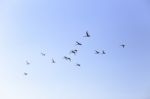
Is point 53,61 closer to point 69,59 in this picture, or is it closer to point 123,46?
point 69,59

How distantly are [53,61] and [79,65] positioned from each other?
14.7 feet

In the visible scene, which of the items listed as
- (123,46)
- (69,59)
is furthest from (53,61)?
(123,46)

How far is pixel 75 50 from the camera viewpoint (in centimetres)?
10094

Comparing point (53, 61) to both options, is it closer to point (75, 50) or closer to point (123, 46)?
point (75, 50)

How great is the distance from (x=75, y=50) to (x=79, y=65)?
3862 mm

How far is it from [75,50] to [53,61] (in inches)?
134

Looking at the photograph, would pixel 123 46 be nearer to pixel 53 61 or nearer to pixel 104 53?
pixel 104 53

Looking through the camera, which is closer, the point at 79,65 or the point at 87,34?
the point at 87,34

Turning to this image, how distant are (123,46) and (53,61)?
976 cm

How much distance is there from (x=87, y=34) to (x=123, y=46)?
641cm

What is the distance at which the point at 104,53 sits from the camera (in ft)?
332

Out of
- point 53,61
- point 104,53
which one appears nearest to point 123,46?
point 104,53

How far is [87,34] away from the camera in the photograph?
97.2 metres

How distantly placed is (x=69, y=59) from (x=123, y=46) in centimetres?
756
